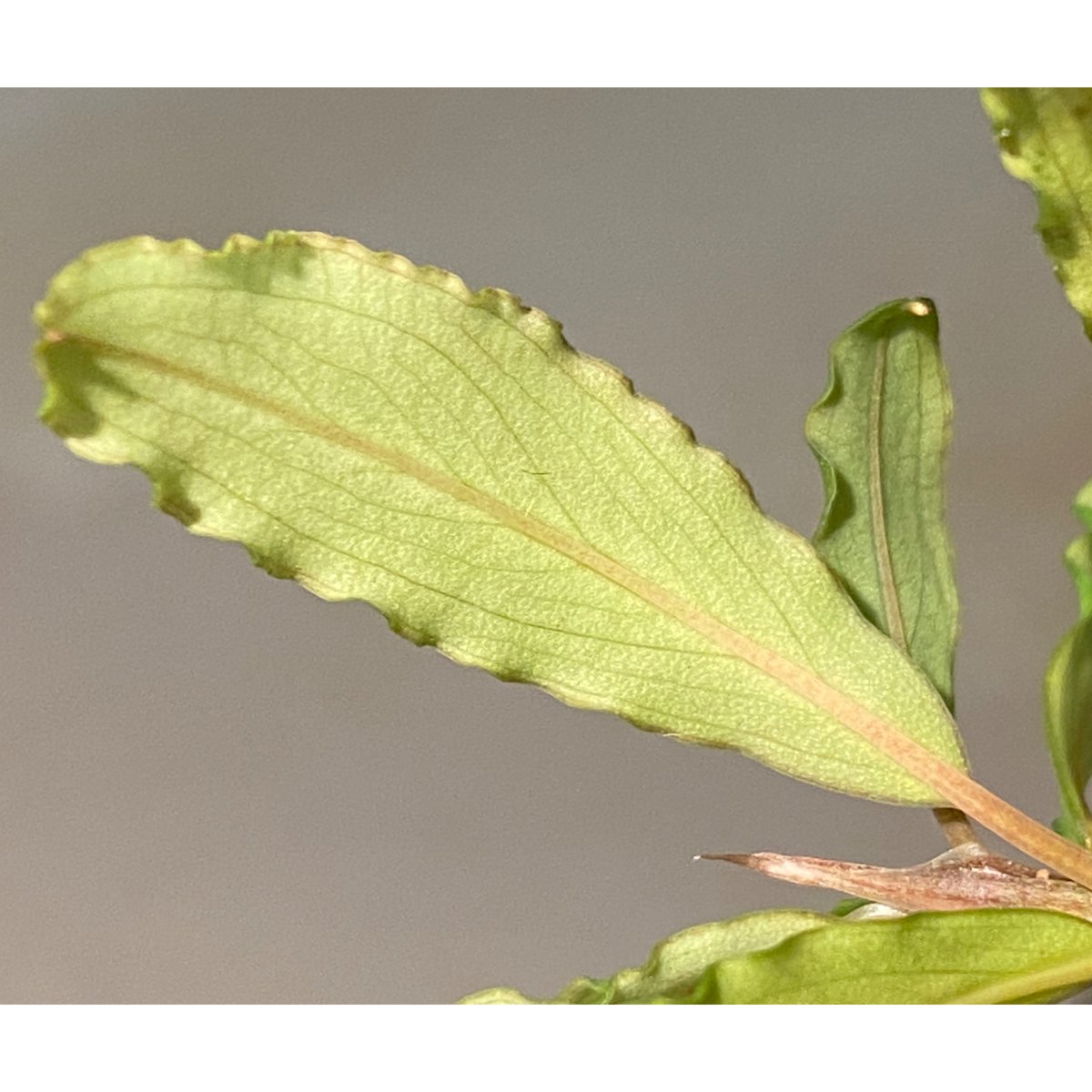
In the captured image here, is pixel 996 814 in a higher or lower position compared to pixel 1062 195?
lower

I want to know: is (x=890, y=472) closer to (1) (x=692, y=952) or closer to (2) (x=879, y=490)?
(2) (x=879, y=490)

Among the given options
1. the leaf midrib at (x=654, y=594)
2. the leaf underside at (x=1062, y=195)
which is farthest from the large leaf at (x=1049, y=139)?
the leaf midrib at (x=654, y=594)

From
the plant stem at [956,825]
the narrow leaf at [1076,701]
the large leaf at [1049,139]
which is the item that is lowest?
the plant stem at [956,825]

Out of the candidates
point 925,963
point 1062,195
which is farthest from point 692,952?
point 1062,195

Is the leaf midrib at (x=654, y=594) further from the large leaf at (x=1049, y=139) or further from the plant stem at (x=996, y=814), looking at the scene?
the large leaf at (x=1049, y=139)

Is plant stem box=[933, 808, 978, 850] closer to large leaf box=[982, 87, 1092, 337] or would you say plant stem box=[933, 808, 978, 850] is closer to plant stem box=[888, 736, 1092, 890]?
plant stem box=[888, 736, 1092, 890]

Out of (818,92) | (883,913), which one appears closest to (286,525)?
(883,913)
